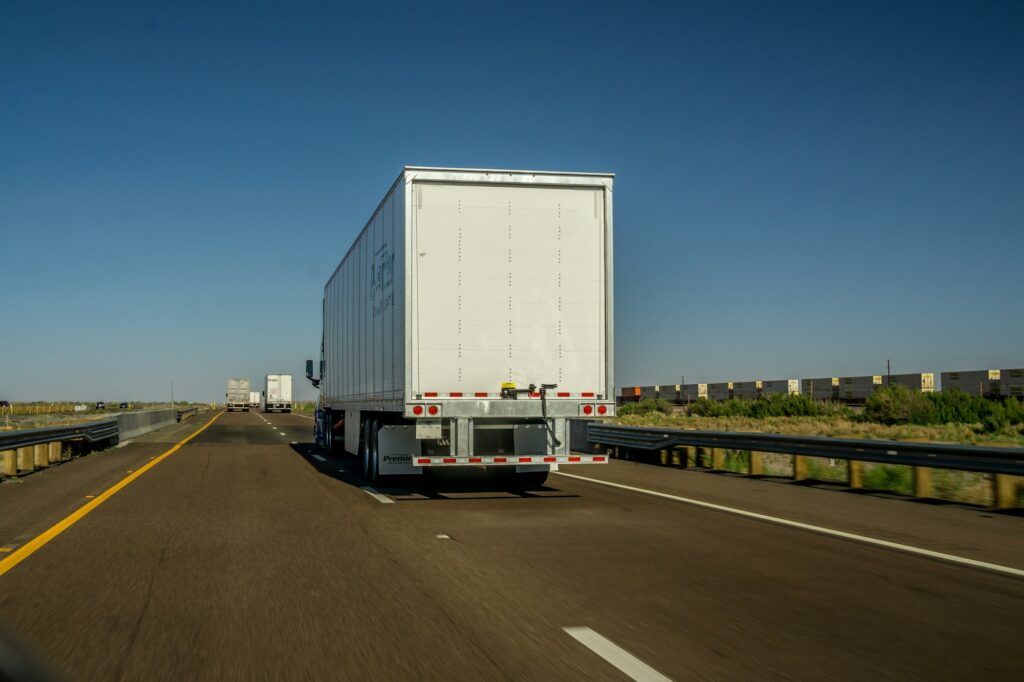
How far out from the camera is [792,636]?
18.2 feet

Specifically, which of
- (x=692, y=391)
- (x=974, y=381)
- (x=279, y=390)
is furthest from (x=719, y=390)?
(x=279, y=390)

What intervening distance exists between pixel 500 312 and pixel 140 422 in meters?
28.7

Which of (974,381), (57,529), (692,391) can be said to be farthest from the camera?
(692,391)

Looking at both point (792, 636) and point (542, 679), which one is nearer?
point (542, 679)

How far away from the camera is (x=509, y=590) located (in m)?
6.91

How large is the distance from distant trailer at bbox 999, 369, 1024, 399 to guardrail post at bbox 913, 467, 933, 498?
53795mm

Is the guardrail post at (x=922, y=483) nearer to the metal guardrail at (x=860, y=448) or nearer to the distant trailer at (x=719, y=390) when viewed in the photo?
the metal guardrail at (x=860, y=448)

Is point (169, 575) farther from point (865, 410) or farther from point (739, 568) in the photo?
point (865, 410)

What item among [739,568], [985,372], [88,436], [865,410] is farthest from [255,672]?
[985,372]

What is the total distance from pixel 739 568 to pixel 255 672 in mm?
4460

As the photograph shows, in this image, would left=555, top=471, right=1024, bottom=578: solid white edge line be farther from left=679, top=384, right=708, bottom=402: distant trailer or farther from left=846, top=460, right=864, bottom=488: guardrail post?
left=679, top=384, right=708, bottom=402: distant trailer

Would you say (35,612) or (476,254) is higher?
(476,254)

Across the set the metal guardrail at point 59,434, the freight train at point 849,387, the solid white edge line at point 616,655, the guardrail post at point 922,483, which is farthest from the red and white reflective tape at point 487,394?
the freight train at point 849,387

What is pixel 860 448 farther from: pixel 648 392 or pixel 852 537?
pixel 648 392
